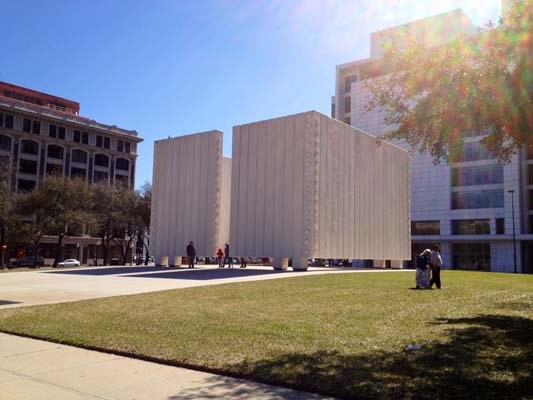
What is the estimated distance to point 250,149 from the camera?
1332 inches

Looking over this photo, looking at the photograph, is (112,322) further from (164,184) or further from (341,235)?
(164,184)

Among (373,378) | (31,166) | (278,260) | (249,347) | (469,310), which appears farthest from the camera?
(31,166)

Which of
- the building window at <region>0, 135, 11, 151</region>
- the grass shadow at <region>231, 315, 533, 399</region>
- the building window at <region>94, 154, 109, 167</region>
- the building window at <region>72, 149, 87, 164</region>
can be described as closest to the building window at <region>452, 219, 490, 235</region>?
the building window at <region>94, 154, 109, 167</region>

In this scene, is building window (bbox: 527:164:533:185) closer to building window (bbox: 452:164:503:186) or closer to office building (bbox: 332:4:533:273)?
office building (bbox: 332:4:533:273)

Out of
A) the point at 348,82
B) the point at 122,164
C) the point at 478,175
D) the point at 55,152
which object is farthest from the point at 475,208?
the point at 55,152

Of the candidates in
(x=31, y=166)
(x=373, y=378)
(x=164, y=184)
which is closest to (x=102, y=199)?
(x=164, y=184)

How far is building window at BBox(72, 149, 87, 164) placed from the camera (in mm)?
89188

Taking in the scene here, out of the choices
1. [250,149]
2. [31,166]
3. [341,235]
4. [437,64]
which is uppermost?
[31,166]

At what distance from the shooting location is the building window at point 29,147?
8221 cm

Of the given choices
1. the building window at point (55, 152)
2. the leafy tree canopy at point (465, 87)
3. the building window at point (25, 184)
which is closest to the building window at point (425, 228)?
the building window at point (55, 152)

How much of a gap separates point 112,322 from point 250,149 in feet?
78.1

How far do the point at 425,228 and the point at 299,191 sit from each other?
52297 millimetres

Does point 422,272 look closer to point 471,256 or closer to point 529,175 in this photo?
point 471,256

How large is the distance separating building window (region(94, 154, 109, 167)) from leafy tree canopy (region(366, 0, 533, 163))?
86.6 meters
